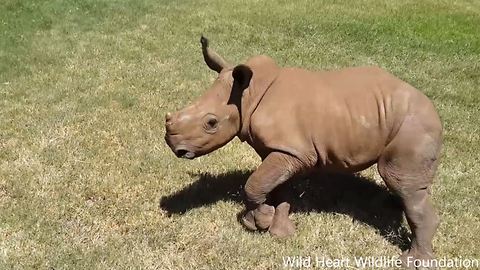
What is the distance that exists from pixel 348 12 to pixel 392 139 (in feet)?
28.0

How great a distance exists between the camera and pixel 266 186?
189 inches

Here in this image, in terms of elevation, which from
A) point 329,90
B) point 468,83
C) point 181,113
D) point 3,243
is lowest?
point 468,83

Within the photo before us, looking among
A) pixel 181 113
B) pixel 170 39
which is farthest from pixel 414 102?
pixel 170 39

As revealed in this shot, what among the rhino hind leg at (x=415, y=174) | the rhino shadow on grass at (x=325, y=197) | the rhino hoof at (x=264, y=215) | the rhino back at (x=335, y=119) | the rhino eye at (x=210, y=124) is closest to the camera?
the rhino hind leg at (x=415, y=174)

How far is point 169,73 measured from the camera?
9219 mm

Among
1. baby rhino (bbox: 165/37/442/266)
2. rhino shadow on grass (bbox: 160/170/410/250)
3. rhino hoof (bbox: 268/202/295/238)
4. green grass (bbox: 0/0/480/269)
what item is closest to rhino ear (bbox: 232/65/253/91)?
baby rhino (bbox: 165/37/442/266)

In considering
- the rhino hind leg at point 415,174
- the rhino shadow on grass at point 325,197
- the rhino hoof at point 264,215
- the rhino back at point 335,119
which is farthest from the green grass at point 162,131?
the rhino back at point 335,119

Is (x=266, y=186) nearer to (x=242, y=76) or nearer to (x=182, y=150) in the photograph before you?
(x=182, y=150)

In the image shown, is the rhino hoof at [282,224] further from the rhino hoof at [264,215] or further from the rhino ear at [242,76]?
the rhino ear at [242,76]

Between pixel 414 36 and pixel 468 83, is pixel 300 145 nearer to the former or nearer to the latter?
pixel 468 83

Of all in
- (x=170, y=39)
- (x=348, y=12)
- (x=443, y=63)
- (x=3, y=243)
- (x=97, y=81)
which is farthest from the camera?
(x=348, y=12)

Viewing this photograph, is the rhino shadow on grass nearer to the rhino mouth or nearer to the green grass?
the green grass

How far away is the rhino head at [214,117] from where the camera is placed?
15.6ft

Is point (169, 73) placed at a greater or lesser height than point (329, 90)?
lesser
